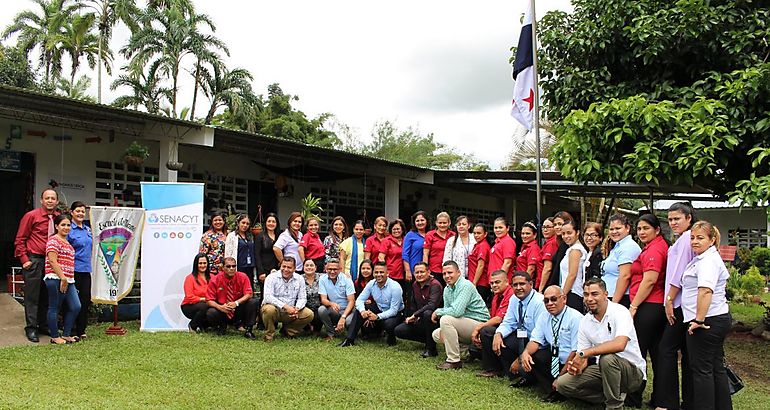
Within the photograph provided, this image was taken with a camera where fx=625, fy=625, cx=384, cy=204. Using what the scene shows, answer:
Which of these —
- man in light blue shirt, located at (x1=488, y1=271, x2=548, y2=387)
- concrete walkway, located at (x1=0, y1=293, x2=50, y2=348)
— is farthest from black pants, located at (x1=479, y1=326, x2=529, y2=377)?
concrete walkway, located at (x1=0, y1=293, x2=50, y2=348)

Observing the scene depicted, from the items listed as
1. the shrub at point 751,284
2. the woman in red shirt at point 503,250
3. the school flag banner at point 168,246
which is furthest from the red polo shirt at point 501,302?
the shrub at point 751,284

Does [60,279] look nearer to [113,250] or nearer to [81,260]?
[81,260]

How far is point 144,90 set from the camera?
21.5 meters

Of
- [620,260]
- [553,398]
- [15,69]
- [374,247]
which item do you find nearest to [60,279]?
[374,247]

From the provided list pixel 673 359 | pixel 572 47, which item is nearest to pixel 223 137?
pixel 572 47

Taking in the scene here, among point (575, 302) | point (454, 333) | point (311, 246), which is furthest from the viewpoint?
point (311, 246)

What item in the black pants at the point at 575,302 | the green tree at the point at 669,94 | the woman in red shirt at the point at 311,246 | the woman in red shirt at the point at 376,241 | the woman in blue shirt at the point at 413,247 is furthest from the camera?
the woman in red shirt at the point at 311,246

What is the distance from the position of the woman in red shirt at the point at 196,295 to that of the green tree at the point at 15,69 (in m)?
17.9

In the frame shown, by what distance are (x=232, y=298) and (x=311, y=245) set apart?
126 cm

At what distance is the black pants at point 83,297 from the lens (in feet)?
22.6

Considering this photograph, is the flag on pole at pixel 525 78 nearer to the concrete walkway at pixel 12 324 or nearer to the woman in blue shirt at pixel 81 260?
the woman in blue shirt at pixel 81 260

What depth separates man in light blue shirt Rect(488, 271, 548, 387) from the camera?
5406 mm

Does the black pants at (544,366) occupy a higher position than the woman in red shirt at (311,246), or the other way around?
the woman in red shirt at (311,246)

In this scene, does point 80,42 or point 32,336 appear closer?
point 32,336
